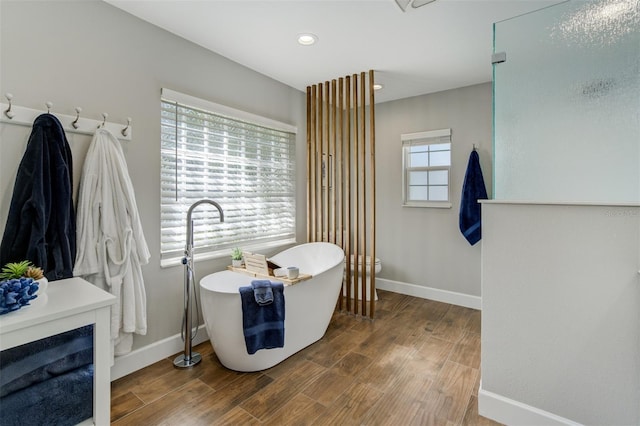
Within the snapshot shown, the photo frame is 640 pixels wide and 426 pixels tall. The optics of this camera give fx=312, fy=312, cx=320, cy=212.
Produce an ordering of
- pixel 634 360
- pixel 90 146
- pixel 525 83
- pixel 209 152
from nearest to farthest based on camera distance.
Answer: pixel 634 360 < pixel 525 83 < pixel 90 146 < pixel 209 152

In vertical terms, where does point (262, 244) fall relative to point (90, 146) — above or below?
below

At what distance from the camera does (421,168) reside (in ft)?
13.1

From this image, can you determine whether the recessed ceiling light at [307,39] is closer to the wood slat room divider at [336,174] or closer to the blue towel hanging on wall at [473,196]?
the wood slat room divider at [336,174]

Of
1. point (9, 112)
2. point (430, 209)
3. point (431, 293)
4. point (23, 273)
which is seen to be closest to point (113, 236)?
point (23, 273)

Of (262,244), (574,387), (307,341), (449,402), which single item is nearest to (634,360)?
(574,387)

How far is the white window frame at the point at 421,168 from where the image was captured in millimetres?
3760

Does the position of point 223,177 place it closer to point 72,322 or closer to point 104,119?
point 104,119

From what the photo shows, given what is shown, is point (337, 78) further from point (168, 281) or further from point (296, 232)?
point (168, 281)

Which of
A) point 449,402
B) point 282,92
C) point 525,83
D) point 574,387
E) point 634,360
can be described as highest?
point 282,92

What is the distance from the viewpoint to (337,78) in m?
3.41

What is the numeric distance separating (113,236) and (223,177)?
1100 millimetres

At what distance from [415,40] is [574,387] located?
2572 mm

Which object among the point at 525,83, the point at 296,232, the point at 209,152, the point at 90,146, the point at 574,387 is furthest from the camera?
the point at 296,232

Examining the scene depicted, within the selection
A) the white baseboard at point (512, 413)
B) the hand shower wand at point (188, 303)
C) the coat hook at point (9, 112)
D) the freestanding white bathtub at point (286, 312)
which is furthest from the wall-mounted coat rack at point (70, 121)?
the white baseboard at point (512, 413)
